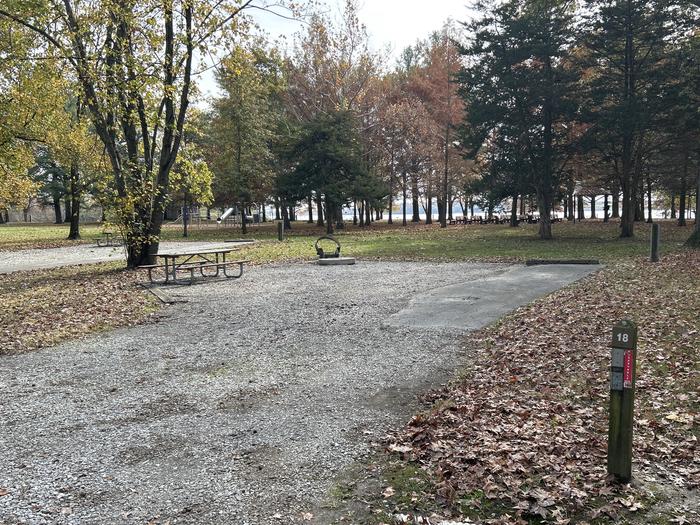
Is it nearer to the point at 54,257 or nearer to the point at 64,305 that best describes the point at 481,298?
the point at 64,305

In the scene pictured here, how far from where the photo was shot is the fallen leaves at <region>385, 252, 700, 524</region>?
331 cm

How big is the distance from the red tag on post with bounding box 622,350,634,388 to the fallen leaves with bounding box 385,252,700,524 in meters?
0.63

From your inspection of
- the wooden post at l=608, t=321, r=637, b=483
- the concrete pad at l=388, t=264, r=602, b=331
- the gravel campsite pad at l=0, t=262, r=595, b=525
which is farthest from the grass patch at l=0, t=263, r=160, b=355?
the wooden post at l=608, t=321, r=637, b=483

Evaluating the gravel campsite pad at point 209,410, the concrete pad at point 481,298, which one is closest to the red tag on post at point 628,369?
the gravel campsite pad at point 209,410

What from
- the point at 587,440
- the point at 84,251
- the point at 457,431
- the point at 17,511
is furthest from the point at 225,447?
the point at 84,251

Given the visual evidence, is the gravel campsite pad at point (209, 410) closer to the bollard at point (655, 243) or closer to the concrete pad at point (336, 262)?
the concrete pad at point (336, 262)

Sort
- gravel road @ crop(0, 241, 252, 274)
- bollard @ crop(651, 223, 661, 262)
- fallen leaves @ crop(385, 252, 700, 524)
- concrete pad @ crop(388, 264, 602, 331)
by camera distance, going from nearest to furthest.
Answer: fallen leaves @ crop(385, 252, 700, 524) → concrete pad @ crop(388, 264, 602, 331) → bollard @ crop(651, 223, 661, 262) → gravel road @ crop(0, 241, 252, 274)

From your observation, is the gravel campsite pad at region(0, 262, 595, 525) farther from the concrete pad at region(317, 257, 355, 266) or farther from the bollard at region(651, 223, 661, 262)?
the bollard at region(651, 223, 661, 262)

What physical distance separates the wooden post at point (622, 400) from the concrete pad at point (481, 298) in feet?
14.7

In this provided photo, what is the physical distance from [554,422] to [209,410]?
2992 millimetres

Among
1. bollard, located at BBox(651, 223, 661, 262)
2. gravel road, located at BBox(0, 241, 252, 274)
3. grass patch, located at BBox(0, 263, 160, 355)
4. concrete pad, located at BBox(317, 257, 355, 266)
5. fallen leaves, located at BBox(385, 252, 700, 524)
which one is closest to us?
fallen leaves, located at BBox(385, 252, 700, 524)

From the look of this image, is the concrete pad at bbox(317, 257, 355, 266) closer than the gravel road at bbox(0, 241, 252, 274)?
Yes

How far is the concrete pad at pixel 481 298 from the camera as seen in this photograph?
841cm

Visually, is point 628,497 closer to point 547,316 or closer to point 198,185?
point 547,316
